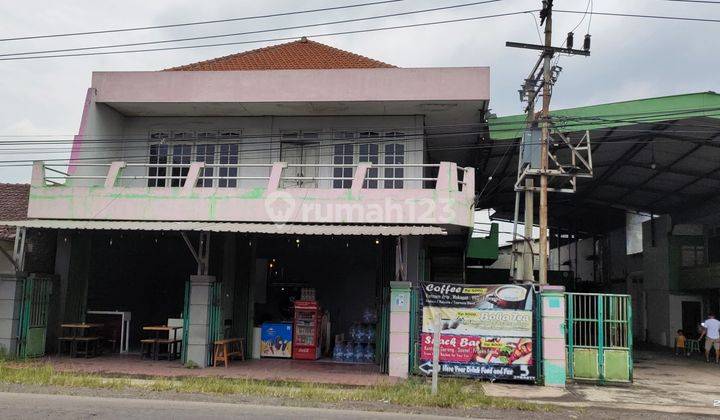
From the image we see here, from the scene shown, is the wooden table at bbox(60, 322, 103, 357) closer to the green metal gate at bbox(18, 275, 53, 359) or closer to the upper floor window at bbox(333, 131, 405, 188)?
the green metal gate at bbox(18, 275, 53, 359)

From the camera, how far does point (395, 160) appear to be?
57.2ft

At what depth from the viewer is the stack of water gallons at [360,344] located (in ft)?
54.3

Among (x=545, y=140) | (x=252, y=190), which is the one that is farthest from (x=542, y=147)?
(x=252, y=190)

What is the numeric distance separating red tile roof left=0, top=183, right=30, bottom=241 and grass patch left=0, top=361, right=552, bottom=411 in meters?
5.41

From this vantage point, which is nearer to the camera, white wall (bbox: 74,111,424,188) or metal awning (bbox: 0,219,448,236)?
metal awning (bbox: 0,219,448,236)

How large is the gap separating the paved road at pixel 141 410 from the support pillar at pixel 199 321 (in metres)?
4.44

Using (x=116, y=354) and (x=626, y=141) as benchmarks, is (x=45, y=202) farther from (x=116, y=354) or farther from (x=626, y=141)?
(x=626, y=141)

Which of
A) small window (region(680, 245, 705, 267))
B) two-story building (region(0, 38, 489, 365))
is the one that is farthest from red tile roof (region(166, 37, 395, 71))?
small window (region(680, 245, 705, 267))

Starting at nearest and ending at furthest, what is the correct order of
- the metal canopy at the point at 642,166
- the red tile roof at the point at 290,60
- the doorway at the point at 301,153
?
the doorway at the point at 301,153
the metal canopy at the point at 642,166
the red tile roof at the point at 290,60

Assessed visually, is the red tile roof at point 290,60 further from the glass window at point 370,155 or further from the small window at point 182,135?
the glass window at point 370,155

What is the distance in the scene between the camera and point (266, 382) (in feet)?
42.4

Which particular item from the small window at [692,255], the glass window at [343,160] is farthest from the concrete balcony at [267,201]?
the small window at [692,255]

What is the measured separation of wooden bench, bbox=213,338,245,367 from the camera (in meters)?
15.0

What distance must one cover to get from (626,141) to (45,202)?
16.9 m
